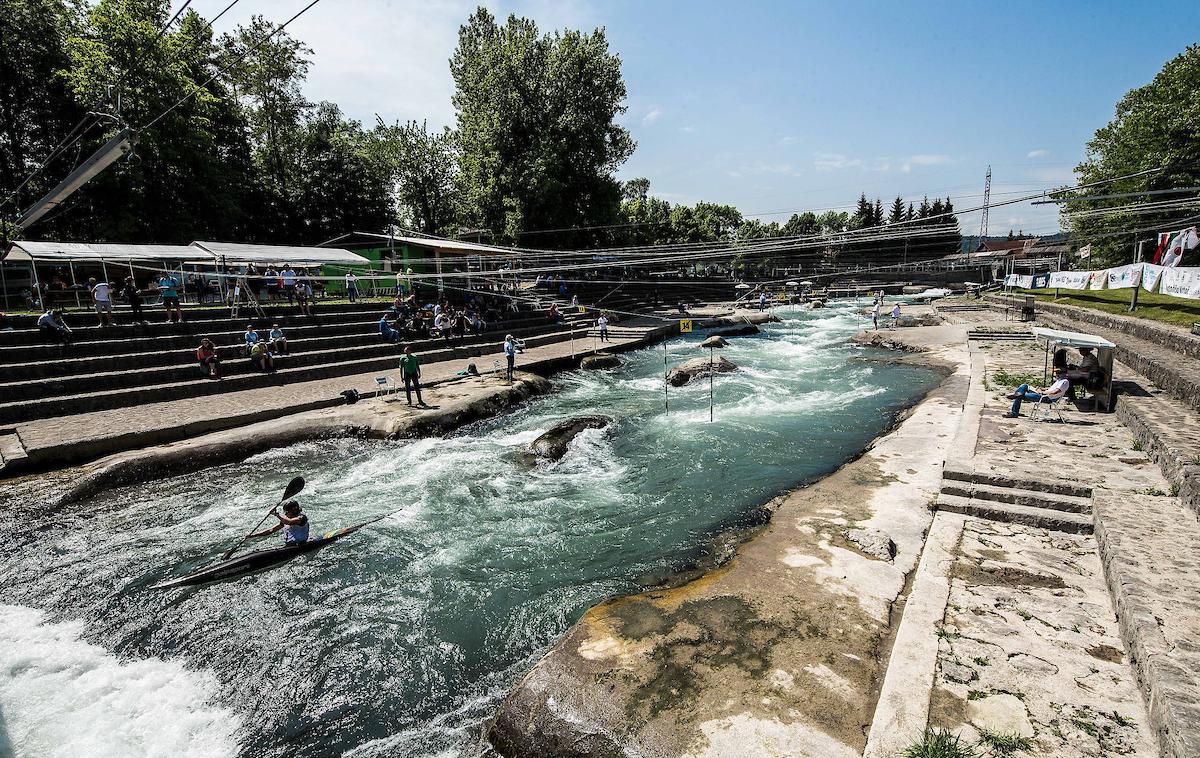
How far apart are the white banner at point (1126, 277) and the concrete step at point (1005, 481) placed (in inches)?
674

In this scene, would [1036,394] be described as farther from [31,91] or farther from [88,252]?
[31,91]

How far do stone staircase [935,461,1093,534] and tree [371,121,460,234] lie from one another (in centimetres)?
3645

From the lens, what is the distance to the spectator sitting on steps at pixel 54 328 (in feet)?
43.5

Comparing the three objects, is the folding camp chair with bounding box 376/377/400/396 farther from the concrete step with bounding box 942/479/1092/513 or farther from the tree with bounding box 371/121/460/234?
the tree with bounding box 371/121/460/234

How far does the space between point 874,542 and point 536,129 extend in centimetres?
3284

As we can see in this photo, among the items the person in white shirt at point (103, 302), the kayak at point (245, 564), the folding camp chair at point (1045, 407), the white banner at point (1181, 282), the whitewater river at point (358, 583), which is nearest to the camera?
the whitewater river at point (358, 583)

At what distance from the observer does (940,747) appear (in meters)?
3.59

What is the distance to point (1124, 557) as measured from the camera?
5.48 m

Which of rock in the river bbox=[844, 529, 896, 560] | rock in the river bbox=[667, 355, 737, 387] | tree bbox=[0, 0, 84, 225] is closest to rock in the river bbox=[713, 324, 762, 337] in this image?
rock in the river bbox=[667, 355, 737, 387]

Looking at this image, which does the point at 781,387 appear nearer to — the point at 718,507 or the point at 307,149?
the point at 718,507

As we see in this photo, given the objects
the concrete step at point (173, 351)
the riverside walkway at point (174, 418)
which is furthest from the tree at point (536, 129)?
the riverside walkway at point (174, 418)

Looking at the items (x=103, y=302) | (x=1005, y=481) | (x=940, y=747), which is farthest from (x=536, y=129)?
(x=940, y=747)

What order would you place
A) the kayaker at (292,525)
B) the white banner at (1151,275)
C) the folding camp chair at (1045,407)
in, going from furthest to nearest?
the white banner at (1151,275) → the folding camp chair at (1045,407) → the kayaker at (292,525)

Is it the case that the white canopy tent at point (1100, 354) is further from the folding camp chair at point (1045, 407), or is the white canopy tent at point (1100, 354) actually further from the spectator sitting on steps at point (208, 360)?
the spectator sitting on steps at point (208, 360)
